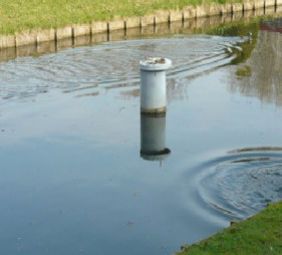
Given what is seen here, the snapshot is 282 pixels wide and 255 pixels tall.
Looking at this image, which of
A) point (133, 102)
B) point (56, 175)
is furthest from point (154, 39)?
point (56, 175)

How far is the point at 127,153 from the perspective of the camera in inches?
453

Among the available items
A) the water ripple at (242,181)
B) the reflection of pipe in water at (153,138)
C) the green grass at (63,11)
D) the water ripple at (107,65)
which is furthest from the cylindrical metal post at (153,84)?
the green grass at (63,11)

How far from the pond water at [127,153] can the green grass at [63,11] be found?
360 centimetres

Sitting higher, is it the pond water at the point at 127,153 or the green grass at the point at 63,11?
the green grass at the point at 63,11

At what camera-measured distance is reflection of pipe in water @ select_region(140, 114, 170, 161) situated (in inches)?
451

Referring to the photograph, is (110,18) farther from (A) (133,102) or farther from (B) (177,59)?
(A) (133,102)

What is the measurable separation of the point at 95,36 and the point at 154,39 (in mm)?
2602

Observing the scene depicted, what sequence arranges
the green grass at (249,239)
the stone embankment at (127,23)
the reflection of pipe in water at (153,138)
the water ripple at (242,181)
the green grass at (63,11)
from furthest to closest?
the green grass at (63,11) → the stone embankment at (127,23) → the reflection of pipe in water at (153,138) → the water ripple at (242,181) → the green grass at (249,239)

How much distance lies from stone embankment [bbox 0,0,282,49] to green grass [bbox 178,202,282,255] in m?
16.0

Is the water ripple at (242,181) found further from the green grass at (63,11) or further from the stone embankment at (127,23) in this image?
the green grass at (63,11)

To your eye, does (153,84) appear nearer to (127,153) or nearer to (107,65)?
(127,153)

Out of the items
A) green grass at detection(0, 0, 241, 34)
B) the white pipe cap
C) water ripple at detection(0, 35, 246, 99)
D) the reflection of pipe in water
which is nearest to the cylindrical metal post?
the white pipe cap

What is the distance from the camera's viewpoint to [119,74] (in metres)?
17.5

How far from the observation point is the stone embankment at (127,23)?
22484 mm
